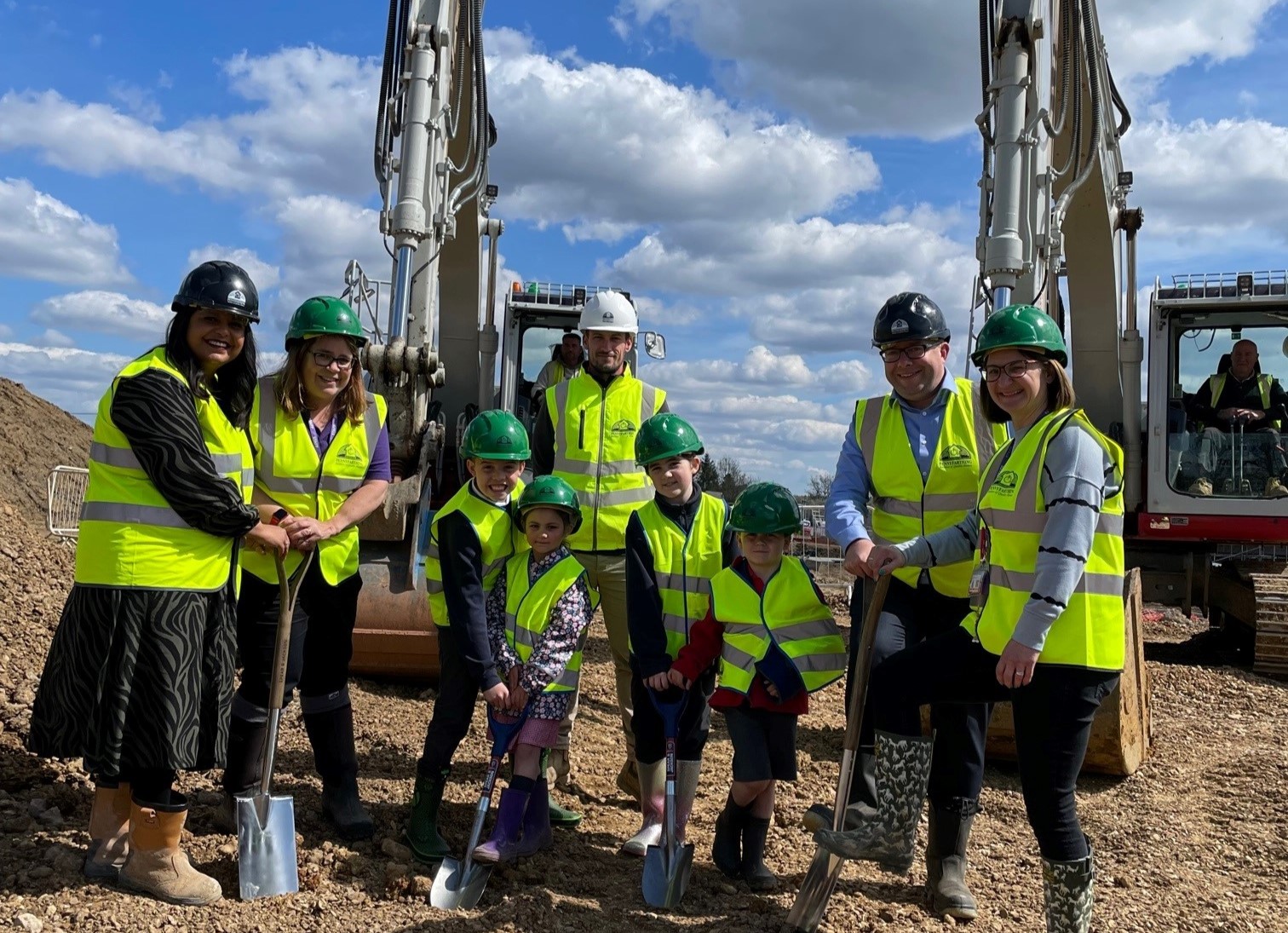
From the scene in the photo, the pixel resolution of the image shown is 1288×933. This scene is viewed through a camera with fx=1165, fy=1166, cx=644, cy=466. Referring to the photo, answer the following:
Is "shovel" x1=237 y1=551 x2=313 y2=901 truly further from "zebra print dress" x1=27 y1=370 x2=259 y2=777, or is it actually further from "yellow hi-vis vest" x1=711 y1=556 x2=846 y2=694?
"yellow hi-vis vest" x1=711 y1=556 x2=846 y2=694

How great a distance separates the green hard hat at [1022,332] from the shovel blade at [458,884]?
7.85ft

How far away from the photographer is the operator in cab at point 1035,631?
314cm

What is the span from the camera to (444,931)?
3.62m

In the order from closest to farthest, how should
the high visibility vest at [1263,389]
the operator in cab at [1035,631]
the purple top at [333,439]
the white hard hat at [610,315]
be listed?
1. the operator in cab at [1035,631]
2. the purple top at [333,439]
3. the white hard hat at [610,315]
4. the high visibility vest at [1263,389]

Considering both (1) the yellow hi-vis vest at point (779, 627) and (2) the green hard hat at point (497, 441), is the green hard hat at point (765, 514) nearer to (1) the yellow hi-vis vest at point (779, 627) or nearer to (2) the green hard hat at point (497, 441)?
(1) the yellow hi-vis vest at point (779, 627)

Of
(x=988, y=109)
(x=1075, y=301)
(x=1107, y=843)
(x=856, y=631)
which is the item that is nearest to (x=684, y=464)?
(x=856, y=631)

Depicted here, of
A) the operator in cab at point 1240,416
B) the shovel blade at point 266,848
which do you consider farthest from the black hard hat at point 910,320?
the operator in cab at point 1240,416

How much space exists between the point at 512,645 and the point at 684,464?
94cm

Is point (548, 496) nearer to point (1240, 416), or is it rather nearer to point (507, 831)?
point (507, 831)

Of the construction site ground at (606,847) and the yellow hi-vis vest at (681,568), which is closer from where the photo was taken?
the construction site ground at (606,847)

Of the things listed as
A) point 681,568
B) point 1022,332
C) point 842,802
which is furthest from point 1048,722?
point 681,568

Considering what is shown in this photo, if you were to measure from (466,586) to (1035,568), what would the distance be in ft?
6.69

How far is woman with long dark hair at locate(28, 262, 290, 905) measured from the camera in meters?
3.58

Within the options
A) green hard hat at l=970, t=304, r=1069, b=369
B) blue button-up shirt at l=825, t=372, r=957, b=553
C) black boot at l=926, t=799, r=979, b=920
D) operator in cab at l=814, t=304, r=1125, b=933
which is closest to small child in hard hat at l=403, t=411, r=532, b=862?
blue button-up shirt at l=825, t=372, r=957, b=553
